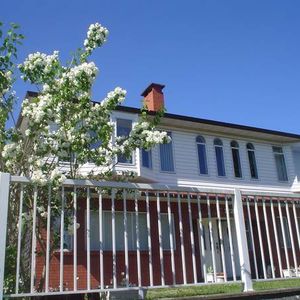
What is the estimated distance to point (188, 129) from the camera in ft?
67.9

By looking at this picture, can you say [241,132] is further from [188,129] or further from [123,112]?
[123,112]

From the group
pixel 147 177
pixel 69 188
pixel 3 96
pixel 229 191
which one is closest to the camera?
pixel 69 188

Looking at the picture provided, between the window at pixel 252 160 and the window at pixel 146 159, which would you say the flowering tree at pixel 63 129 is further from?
the window at pixel 252 160

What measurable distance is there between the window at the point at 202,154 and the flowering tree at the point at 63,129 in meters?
14.5

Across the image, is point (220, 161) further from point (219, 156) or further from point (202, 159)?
point (202, 159)

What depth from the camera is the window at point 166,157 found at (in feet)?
64.1

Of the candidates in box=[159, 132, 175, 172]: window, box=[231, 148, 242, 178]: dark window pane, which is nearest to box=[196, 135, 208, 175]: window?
box=[159, 132, 175, 172]: window

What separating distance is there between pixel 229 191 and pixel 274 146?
18.9 metres

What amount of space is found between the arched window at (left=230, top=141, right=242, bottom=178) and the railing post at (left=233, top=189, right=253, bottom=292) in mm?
16224

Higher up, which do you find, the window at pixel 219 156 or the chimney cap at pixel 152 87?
the chimney cap at pixel 152 87

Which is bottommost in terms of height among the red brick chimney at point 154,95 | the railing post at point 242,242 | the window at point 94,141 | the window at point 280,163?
the railing post at point 242,242

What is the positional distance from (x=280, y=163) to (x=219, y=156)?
4358mm

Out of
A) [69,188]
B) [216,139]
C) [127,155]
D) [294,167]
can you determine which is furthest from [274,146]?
[69,188]

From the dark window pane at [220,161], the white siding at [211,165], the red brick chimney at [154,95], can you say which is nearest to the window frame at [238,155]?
the white siding at [211,165]
